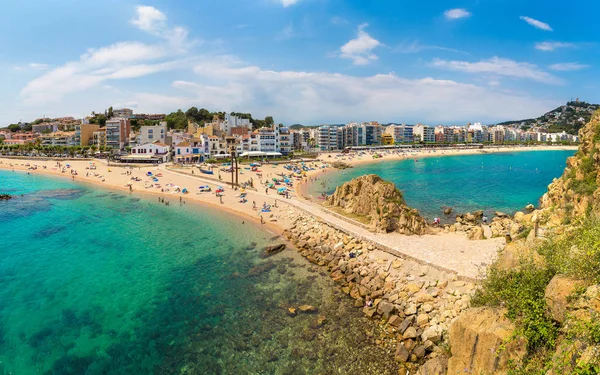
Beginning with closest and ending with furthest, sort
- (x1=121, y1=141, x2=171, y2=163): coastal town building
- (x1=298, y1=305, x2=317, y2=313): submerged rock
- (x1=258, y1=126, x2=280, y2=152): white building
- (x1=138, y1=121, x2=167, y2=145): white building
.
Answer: (x1=298, y1=305, x2=317, y2=313): submerged rock, (x1=121, y1=141, x2=171, y2=163): coastal town building, (x1=258, y1=126, x2=280, y2=152): white building, (x1=138, y1=121, x2=167, y2=145): white building

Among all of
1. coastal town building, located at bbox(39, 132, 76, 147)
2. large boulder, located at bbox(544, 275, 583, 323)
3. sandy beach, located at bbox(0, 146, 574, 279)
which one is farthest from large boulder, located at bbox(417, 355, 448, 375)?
coastal town building, located at bbox(39, 132, 76, 147)

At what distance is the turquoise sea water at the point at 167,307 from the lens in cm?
1376

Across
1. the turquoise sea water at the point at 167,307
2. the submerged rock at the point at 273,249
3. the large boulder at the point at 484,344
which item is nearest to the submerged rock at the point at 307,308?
the turquoise sea water at the point at 167,307

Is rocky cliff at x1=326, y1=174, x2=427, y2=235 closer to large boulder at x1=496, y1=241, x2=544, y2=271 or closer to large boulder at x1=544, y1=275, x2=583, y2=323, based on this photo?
large boulder at x1=496, y1=241, x2=544, y2=271

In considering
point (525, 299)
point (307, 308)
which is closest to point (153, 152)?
point (307, 308)

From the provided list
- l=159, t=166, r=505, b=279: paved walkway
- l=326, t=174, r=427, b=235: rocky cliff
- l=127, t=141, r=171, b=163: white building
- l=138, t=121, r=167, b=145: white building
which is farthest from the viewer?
l=138, t=121, r=167, b=145: white building

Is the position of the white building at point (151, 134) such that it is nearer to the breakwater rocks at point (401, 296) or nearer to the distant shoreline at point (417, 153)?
the distant shoreline at point (417, 153)

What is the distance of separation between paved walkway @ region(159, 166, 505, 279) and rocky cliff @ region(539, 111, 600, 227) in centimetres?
473

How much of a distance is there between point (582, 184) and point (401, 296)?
17145 millimetres

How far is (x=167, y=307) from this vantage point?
17984 mm

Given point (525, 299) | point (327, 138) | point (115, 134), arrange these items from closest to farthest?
point (525, 299), point (115, 134), point (327, 138)

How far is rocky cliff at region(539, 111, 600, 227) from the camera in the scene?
21.2 meters

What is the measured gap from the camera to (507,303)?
1086 centimetres

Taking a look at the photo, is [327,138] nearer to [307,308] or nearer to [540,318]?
[307,308]
